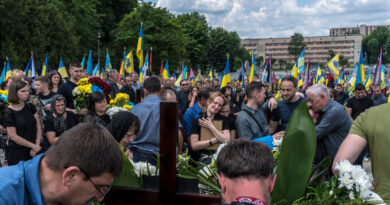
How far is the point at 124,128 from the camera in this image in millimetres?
3787

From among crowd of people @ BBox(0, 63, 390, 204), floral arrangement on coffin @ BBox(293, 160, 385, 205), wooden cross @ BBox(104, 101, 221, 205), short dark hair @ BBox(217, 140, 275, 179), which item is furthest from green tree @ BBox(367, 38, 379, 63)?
short dark hair @ BBox(217, 140, 275, 179)

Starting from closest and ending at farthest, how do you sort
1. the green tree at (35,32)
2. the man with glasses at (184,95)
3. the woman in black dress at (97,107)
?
the woman in black dress at (97,107)
the man with glasses at (184,95)
the green tree at (35,32)

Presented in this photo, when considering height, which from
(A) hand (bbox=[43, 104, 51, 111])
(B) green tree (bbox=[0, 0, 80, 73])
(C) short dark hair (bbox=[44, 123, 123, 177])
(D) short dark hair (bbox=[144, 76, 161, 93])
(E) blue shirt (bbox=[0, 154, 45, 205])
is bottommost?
(A) hand (bbox=[43, 104, 51, 111])

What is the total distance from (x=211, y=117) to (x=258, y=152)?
314cm

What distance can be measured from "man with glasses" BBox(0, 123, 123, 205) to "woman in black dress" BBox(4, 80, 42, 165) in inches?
151

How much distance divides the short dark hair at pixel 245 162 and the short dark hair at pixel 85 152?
1.38ft

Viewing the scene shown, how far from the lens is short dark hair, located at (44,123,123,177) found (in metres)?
1.47

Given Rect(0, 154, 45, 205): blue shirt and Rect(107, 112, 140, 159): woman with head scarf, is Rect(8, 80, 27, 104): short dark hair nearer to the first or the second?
Rect(107, 112, 140, 159): woman with head scarf

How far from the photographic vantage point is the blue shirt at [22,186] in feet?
4.81

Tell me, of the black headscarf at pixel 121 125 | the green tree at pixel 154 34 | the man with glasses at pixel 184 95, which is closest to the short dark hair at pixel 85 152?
the black headscarf at pixel 121 125

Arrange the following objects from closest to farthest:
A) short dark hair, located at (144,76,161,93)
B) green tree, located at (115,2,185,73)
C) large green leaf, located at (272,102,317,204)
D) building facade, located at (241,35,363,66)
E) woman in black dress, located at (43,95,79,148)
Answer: large green leaf, located at (272,102,317,204), short dark hair, located at (144,76,161,93), woman in black dress, located at (43,95,79,148), green tree, located at (115,2,185,73), building facade, located at (241,35,363,66)

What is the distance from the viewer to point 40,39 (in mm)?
28969

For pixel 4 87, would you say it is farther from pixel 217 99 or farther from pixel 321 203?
pixel 321 203

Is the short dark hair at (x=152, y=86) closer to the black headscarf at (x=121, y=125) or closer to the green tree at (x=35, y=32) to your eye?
the black headscarf at (x=121, y=125)
